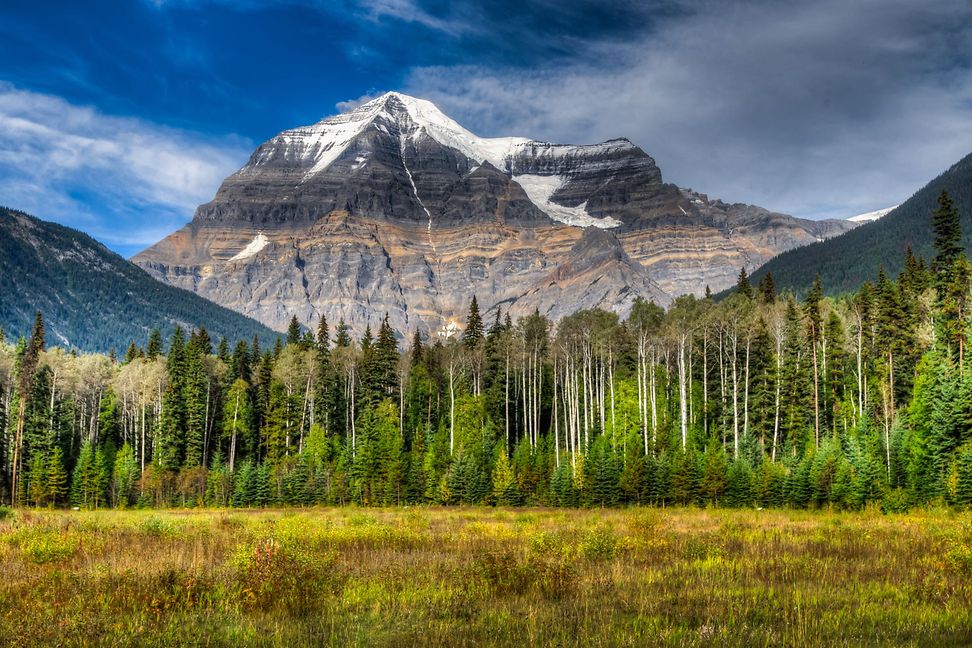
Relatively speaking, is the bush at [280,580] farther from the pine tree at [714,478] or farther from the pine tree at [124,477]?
the pine tree at [124,477]

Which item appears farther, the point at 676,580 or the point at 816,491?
the point at 816,491

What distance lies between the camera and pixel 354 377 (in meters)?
84.7

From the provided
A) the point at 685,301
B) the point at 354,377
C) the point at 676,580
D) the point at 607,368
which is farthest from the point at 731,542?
the point at 354,377

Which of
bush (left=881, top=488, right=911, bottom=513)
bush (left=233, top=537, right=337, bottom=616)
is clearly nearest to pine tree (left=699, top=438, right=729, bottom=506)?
bush (left=881, top=488, right=911, bottom=513)

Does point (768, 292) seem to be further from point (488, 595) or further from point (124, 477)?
Result: point (488, 595)

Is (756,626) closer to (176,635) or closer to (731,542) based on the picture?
(176,635)

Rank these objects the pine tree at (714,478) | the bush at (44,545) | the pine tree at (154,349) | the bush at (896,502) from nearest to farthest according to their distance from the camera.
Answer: the bush at (44,545) → the bush at (896,502) → the pine tree at (714,478) → the pine tree at (154,349)

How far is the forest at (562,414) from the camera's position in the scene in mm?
48438

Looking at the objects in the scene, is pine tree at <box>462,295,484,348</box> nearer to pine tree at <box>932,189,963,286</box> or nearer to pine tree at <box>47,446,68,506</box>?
pine tree at <box>47,446,68,506</box>

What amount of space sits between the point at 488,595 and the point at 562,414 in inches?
2580

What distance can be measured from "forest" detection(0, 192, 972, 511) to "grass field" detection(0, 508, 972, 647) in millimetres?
31836

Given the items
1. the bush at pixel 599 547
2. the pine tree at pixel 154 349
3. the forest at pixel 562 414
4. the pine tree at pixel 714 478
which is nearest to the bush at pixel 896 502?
the forest at pixel 562 414

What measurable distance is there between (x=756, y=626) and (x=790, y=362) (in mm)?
56208

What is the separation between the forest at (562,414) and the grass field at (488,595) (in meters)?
31.8
